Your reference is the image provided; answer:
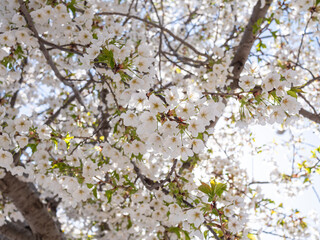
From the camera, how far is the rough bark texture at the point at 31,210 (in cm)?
294

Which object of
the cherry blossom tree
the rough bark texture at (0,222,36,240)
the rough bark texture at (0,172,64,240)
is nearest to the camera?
the cherry blossom tree

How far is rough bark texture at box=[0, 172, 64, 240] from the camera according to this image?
9.65 ft

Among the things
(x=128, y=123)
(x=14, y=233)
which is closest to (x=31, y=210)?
(x=14, y=233)

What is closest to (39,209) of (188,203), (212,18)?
(188,203)

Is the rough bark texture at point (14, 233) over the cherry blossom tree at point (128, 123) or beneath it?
beneath

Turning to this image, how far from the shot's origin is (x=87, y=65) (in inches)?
67.2

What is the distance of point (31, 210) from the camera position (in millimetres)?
2957

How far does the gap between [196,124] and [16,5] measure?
1597mm

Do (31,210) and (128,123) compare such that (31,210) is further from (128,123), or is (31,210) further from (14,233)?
(128,123)

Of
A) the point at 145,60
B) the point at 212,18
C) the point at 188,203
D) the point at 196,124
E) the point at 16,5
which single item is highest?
the point at 212,18

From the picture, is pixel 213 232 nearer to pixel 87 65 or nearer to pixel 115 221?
pixel 87 65

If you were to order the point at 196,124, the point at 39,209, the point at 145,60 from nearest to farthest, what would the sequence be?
1. the point at 196,124
2. the point at 145,60
3. the point at 39,209

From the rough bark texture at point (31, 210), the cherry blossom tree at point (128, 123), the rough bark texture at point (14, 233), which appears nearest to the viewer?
the cherry blossom tree at point (128, 123)

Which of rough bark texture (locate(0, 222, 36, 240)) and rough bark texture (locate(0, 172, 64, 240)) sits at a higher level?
rough bark texture (locate(0, 172, 64, 240))
